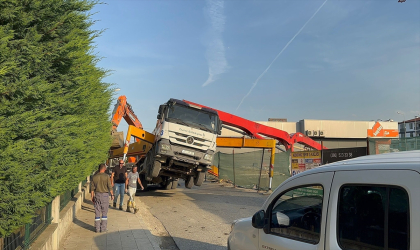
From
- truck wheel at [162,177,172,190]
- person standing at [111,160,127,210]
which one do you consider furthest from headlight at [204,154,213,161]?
truck wheel at [162,177,172,190]

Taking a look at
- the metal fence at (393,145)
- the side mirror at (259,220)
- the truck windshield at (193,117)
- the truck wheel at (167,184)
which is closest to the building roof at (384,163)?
the side mirror at (259,220)

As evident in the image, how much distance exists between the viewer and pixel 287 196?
376 cm

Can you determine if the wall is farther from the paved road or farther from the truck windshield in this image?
the truck windshield

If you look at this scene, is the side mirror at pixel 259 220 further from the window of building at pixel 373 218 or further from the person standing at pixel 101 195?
the person standing at pixel 101 195

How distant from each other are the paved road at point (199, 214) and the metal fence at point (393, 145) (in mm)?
4310

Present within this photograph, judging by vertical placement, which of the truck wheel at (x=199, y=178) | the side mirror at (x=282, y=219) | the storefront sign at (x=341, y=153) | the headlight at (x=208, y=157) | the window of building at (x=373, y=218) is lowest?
the truck wheel at (x=199, y=178)

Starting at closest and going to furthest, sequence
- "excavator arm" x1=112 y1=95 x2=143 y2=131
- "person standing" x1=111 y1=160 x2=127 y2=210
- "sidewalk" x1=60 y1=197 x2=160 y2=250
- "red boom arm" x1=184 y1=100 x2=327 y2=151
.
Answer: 1. "sidewalk" x1=60 y1=197 x2=160 y2=250
2. "person standing" x1=111 y1=160 x2=127 y2=210
3. "excavator arm" x1=112 y1=95 x2=143 y2=131
4. "red boom arm" x1=184 y1=100 x2=327 y2=151

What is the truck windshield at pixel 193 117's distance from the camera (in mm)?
14009

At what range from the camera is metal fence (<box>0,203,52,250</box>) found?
4.39 meters

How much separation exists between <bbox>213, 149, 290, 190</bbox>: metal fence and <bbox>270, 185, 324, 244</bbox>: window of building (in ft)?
47.7

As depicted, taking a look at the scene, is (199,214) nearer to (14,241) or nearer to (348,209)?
(14,241)

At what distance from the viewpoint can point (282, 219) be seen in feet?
12.0

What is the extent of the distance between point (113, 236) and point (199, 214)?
3.85 meters

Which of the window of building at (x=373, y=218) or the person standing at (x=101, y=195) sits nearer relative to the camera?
the window of building at (x=373, y=218)
